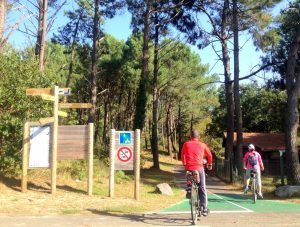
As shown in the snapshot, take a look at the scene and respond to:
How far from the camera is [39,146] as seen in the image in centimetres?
1225

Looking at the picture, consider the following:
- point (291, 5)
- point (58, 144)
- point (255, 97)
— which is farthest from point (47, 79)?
point (255, 97)

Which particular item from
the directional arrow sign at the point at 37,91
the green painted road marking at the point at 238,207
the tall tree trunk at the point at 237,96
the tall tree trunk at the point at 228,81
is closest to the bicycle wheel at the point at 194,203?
the green painted road marking at the point at 238,207

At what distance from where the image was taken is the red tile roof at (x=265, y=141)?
1612 inches

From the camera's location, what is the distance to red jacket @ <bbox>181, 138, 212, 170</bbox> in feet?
29.1

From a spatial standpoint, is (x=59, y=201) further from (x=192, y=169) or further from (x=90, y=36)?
(x=90, y=36)

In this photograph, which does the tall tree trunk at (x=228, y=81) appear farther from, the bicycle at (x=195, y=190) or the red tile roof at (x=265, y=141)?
the bicycle at (x=195, y=190)

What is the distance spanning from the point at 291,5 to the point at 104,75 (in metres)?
28.0

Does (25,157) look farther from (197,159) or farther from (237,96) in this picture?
(237,96)

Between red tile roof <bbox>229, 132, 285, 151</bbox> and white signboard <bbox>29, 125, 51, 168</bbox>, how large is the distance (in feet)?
98.5

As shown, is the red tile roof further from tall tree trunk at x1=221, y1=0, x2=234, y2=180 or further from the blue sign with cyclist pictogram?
the blue sign with cyclist pictogram

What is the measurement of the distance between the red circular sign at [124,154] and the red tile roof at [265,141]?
2916 centimetres

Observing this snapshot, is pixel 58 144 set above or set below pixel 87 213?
above

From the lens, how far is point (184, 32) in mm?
32500

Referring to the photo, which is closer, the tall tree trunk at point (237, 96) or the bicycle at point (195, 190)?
the bicycle at point (195, 190)
